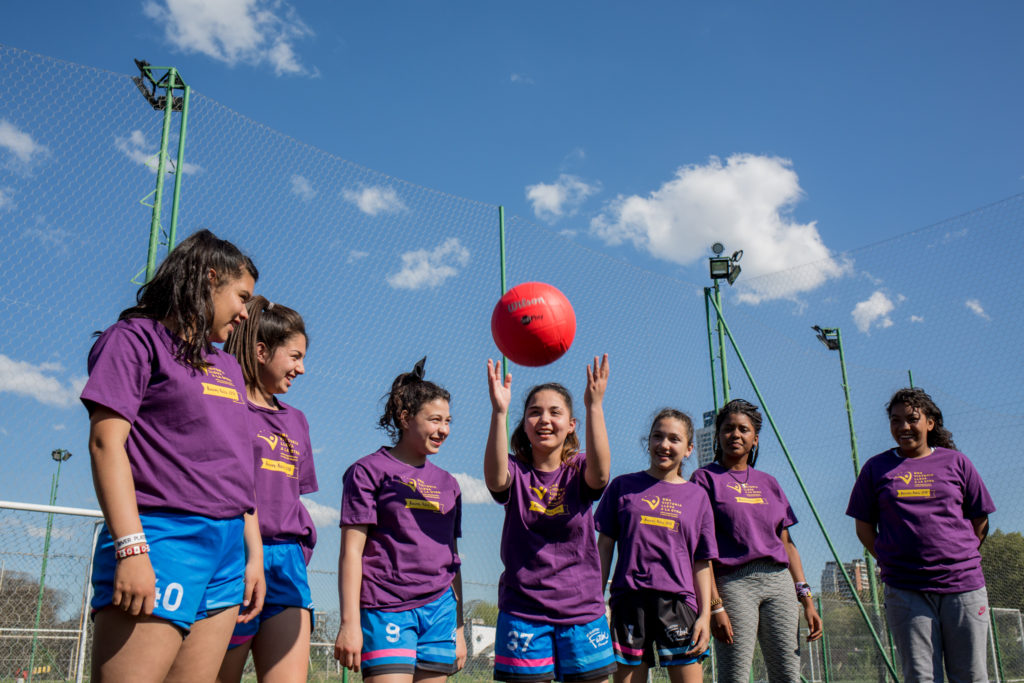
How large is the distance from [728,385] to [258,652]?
5288mm

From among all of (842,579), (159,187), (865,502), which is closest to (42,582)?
(159,187)

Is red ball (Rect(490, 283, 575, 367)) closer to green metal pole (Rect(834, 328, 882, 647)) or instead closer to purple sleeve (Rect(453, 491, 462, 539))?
purple sleeve (Rect(453, 491, 462, 539))

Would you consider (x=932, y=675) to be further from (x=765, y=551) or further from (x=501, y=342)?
(x=501, y=342)

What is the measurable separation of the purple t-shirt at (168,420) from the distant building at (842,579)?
6.17 m

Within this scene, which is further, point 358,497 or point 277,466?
point 358,497

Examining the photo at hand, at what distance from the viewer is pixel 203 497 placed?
1.92 meters

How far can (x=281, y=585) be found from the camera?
8.84 ft

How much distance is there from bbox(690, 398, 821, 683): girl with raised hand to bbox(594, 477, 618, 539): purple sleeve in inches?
19.9

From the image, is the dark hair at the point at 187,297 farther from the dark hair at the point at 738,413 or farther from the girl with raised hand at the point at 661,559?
the dark hair at the point at 738,413

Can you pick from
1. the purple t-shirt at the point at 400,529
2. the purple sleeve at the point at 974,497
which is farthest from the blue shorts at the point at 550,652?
the purple sleeve at the point at 974,497

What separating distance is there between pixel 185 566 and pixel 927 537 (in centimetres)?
359

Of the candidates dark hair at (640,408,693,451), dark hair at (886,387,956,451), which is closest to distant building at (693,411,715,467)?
dark hair at (886,387,956,451)

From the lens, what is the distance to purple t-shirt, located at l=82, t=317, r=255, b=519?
72.1 inches

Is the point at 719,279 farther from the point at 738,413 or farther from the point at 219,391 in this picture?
the point at 219,391
